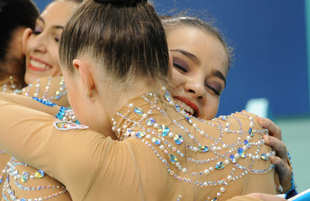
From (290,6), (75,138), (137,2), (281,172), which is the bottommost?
(75,138)

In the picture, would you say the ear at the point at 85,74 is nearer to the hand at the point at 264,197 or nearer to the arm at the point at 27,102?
the arm at the point at 27,102

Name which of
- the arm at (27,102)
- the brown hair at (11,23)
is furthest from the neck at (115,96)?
the brown hair at (11,23)

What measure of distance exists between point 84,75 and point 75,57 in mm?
62

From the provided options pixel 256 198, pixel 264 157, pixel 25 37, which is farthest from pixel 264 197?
pixel 25 37

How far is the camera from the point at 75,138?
0.74 metres

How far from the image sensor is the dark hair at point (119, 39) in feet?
2.67

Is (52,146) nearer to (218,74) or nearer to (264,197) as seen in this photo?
(264,197)

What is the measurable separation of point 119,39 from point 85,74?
0.39ft

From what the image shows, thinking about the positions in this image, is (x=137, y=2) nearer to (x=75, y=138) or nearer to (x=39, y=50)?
(x=75, y=138)

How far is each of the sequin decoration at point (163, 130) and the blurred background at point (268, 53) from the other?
128 inches

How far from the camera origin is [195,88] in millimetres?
1094

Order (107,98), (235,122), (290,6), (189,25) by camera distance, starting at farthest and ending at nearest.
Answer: (290,6) < (189,25) < (235,122) < (107,98)

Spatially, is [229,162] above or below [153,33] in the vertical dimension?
below

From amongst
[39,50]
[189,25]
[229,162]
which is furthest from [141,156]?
[39,50]
